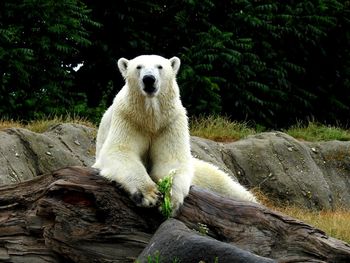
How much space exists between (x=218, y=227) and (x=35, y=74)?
A: 794 centimetres

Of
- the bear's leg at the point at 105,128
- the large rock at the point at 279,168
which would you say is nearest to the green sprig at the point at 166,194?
the bear's leg at the point at 105,128

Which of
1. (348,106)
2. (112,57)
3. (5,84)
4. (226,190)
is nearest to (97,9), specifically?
(112,57)

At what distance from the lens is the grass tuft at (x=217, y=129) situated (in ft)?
43.2

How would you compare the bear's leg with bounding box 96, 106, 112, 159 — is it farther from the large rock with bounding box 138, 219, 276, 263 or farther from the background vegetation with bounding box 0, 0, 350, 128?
the background vegetation with bounding box 0, 0, 350, 128

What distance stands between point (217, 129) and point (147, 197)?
7806mm

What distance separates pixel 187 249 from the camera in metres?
5.15

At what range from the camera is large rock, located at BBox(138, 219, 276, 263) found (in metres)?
5.00

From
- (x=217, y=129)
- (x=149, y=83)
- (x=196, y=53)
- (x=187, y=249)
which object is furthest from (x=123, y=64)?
(x=196, y=53)

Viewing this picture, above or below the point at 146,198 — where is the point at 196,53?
above

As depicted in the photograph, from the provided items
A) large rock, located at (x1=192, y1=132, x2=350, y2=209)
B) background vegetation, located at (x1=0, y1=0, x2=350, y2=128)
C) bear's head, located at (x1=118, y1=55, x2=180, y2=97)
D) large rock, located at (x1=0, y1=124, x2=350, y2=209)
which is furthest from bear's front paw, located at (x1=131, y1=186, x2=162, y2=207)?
background vegetation, located at (x1=0, y1=0, x2=350, y2=128)

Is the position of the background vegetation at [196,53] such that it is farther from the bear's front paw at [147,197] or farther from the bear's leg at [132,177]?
the bear's front paw at [147,197]

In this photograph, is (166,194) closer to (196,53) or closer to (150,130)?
(150,130)

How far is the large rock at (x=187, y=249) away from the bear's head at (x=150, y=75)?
3.93 feet

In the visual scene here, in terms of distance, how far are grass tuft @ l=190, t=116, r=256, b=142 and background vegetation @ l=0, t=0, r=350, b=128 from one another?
0.79 m
